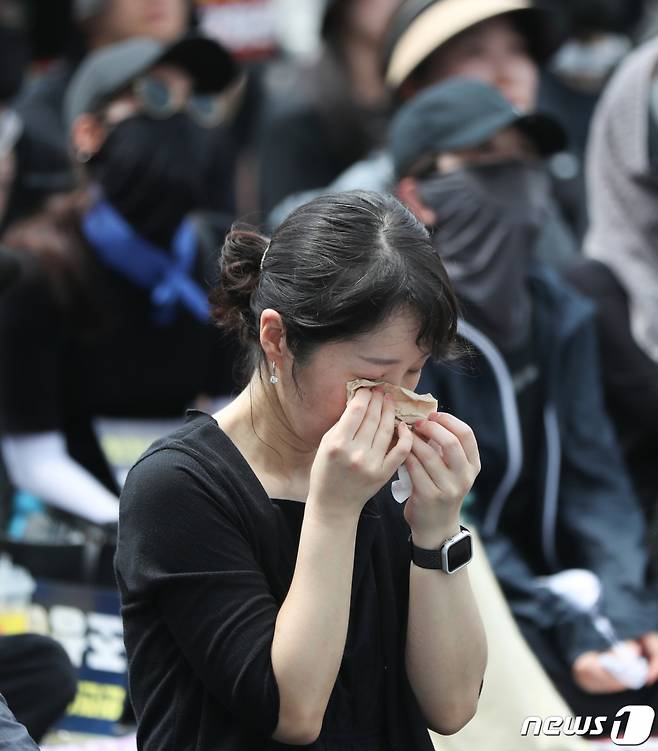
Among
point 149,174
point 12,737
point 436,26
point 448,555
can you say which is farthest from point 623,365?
point 12,737

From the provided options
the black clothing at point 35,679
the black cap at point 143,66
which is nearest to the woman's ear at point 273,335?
the black clothing at point 35,679

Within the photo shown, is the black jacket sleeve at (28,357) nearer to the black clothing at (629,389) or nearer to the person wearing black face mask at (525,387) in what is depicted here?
the person wearing black face mask at (525,387)

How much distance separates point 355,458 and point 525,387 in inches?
65.3

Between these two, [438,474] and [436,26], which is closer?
[438,474]

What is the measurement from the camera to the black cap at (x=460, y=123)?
12.0 feet

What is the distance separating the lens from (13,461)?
3.71m

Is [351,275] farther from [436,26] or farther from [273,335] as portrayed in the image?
[436,26]

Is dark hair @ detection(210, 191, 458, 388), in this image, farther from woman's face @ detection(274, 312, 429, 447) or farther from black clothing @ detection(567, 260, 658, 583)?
black clothing @ detection(567, 260, 658, 583)

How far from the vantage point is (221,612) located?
1.95 m

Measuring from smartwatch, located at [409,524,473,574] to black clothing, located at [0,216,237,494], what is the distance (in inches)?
71.3

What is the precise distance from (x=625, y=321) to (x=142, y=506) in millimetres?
2294

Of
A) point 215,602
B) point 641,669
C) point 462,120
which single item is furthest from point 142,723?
point 462,120

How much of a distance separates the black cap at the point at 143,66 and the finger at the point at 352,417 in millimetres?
2448

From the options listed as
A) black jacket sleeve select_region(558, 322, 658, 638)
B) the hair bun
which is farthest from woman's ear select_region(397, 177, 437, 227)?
the hair bun
